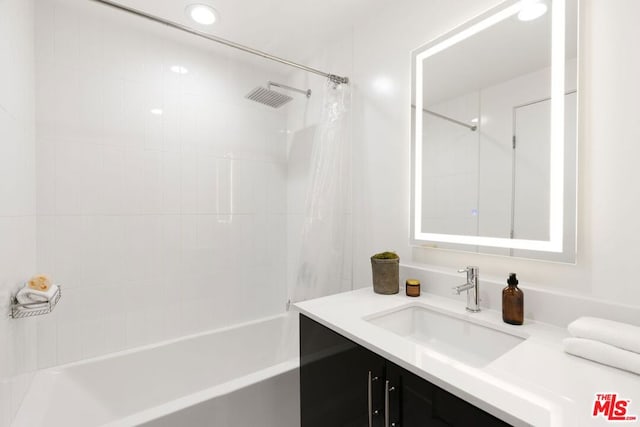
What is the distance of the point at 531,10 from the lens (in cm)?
104

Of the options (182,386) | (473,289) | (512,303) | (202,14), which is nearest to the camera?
(512,303)

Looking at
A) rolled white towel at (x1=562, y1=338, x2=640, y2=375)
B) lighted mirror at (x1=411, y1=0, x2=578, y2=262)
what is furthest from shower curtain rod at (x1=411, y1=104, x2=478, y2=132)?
rolled white towel at (x1=562, y1=338, x2=640, y2=375)

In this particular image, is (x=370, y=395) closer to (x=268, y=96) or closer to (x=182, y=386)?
(x=182, y=386)

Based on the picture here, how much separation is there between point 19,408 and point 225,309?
3.48 ft

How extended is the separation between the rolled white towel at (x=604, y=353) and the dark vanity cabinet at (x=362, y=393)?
35cm

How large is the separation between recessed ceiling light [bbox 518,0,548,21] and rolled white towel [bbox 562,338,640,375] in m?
1.05

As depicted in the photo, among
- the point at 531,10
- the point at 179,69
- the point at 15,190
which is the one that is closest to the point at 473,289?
the point at 531,10

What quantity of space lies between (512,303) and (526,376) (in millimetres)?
333

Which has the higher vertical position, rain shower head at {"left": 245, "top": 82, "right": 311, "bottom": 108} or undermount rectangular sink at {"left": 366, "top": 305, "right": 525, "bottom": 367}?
rain shower head at {"left": 245, "top": 82, "right": 311, "bottom": 108}

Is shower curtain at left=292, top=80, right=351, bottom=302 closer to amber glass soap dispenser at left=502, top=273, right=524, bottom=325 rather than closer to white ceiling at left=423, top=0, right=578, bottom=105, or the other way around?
white ceiling at left=423, top=0, right=578, bottom=105

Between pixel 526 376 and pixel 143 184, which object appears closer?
pixel 526 376

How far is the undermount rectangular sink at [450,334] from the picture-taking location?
3.24 feet

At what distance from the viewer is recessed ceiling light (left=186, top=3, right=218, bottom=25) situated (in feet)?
5.16

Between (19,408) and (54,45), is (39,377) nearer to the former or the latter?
(19,408)
